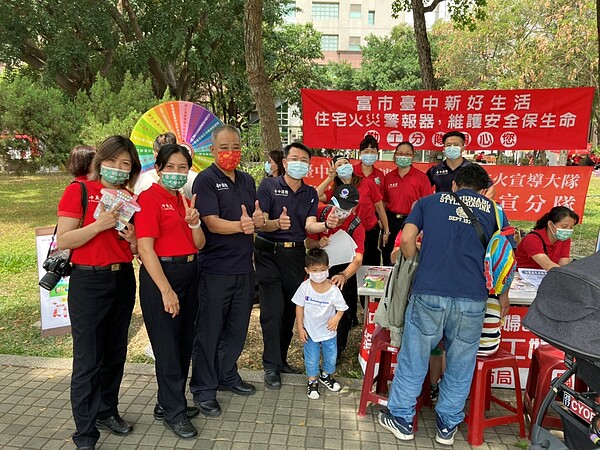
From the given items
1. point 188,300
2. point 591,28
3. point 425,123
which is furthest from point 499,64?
point 188,300

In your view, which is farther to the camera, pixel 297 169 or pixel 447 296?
pixel 297 169

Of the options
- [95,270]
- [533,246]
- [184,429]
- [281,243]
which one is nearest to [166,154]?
[95,270]

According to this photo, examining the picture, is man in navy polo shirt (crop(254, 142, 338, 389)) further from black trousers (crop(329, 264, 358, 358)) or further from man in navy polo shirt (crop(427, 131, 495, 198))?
man in navy polo shirt (crop(427, 131, 495, 198))

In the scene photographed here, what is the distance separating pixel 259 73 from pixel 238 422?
4.21m

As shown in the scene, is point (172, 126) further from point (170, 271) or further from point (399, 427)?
point (399, 427)

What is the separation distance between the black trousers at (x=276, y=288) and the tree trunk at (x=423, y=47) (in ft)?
17.5

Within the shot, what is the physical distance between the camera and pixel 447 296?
108 inches

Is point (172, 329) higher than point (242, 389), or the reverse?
point (172, 329)

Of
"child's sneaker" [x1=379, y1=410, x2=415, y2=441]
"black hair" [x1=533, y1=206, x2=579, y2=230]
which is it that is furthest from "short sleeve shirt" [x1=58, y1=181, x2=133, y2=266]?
"black hair" [x1=533, y1=206, x2=579, y2=230]

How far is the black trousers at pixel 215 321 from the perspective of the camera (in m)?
3.19

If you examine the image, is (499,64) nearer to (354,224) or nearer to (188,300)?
(354,224)

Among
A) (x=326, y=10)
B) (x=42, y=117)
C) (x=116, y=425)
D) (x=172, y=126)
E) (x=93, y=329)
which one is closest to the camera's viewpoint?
(x=93, y=329)

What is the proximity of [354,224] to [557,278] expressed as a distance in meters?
1.85

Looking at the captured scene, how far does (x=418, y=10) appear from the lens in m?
7.95
